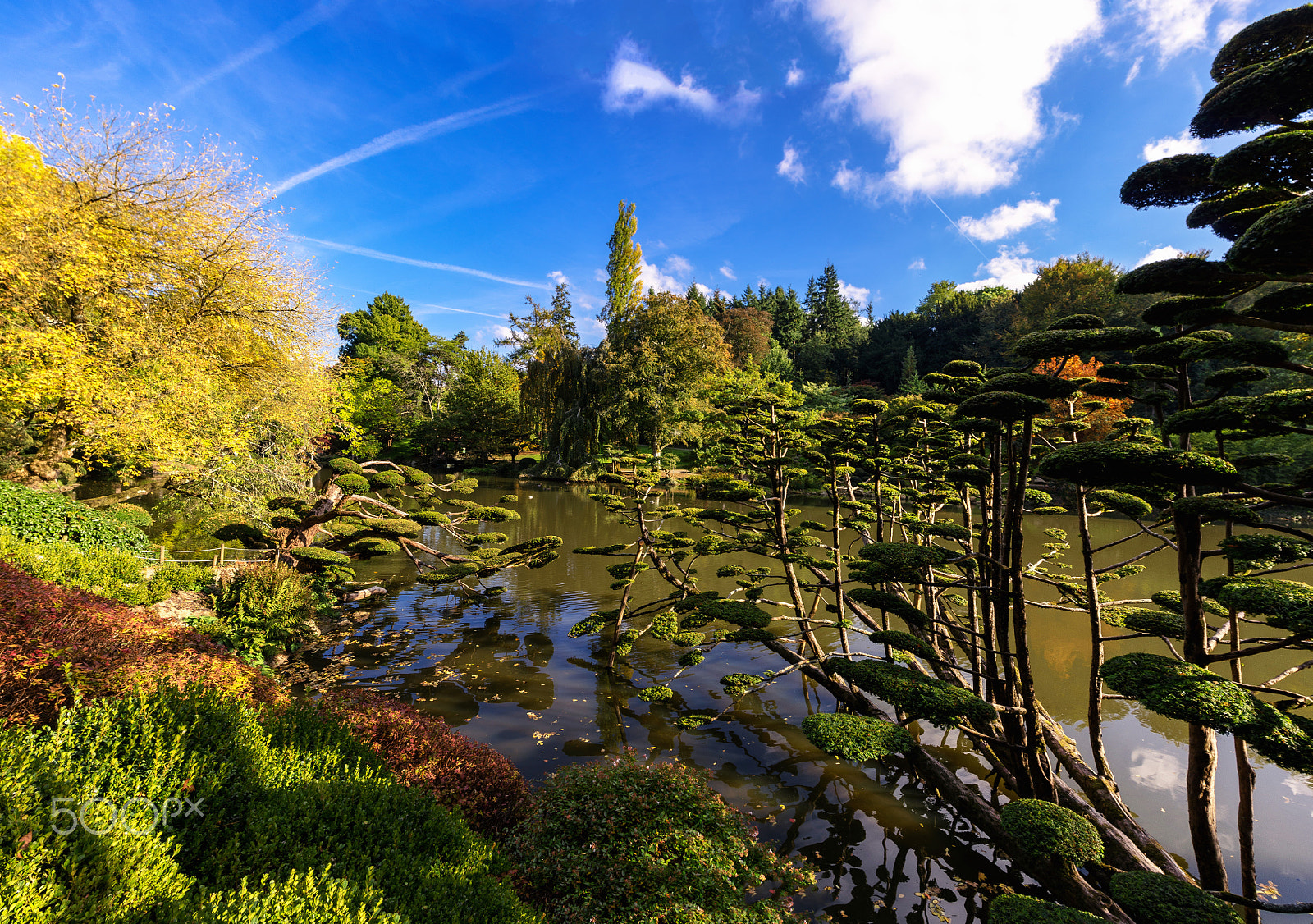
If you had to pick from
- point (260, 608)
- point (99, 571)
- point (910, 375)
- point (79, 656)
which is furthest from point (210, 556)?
point (910, 375)

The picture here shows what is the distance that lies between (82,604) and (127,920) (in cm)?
407

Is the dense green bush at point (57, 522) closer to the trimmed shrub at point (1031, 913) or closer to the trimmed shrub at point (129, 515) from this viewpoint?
the trimmed shrub at point (129, 515)

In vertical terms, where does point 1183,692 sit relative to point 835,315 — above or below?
below

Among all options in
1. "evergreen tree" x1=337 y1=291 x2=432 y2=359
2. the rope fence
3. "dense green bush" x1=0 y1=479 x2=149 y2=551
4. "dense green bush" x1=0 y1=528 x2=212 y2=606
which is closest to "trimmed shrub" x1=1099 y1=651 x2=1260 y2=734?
"dense green bush" x1=0 y1=528 x2=212 y2=606

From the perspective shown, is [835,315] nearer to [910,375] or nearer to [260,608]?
[910,375]

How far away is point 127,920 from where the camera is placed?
7.29 ft

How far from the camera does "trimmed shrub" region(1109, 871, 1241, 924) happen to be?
2.83 meters

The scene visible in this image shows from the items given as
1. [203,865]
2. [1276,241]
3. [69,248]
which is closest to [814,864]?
[203,865]

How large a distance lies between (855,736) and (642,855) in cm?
192

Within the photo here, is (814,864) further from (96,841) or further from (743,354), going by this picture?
(743,354)

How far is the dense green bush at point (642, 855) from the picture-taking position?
3.47m

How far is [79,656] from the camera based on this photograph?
375cm

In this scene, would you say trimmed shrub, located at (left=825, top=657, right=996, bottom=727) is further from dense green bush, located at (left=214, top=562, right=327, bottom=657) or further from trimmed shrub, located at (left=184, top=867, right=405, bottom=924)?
dense green bush, located at (left=214, top=562, right=327, bottom=657)

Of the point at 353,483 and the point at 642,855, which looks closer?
the point at 642,855
